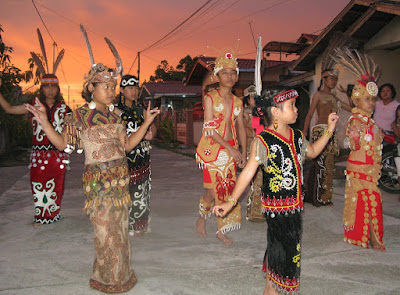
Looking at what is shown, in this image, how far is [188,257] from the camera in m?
3.96

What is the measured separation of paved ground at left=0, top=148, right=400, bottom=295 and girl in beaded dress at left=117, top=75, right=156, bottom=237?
250 millimetres

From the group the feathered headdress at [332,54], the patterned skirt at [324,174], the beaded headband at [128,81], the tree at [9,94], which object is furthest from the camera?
the tree at [9,94]

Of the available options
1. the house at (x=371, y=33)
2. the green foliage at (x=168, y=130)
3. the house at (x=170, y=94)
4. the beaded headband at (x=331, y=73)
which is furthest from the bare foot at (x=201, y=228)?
the house at (x=170, y=94)

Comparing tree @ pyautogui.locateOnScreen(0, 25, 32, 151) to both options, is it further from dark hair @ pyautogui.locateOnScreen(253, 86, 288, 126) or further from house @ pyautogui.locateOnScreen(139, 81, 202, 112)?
house @ pyautogui.locateOnScreen(139, 81, 202, 112)

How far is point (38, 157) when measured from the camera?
5262mm

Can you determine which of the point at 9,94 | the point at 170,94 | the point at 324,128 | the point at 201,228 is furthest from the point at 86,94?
the point at 170,94

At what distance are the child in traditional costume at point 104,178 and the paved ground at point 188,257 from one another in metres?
0.23

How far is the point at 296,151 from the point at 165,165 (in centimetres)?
885

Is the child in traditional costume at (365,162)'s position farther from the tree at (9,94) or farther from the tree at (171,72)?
the tree at (171,72)

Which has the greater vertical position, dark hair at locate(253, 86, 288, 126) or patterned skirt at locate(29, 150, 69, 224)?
dark hair at locate(253, 86, 288, 126)

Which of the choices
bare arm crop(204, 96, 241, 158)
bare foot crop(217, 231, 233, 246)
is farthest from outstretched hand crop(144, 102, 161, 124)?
bare foot crop(217, 231, 233, 246)

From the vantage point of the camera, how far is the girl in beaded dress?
15.1 feet

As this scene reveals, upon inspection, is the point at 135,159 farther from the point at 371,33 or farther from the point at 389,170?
the point at 371,33

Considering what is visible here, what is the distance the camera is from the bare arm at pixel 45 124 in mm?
2904
